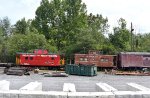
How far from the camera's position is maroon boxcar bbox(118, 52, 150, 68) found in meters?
70.6

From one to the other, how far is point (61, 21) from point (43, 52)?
35.2m

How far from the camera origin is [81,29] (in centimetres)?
10044

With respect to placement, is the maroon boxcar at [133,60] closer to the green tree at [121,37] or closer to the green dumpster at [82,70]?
the green dumpster at [82,70]

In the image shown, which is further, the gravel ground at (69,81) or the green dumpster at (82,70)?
the green dumpster at (82,70)

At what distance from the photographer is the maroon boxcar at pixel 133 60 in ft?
232

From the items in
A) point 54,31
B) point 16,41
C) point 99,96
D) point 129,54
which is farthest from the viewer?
point 54,31

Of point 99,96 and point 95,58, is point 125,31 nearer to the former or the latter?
point 95,58

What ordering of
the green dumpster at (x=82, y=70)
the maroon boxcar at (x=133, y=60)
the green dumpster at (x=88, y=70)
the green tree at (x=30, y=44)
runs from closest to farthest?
1. the green dumpster at (x=88, y=70)
2. the green dumpster at (x=82, y=70)
3. the maroon boxcar at (x=133, y=60)
4. the green tree at (x=30, y=44)

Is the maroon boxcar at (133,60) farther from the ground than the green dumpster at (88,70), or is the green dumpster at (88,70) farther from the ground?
the maroon boxcar at (133,60)

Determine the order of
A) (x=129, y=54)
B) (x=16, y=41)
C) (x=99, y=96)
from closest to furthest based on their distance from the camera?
(x=99, y=96) < (x=129, y=54) < (x=16, y=41)

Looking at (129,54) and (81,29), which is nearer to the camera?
(129,54)

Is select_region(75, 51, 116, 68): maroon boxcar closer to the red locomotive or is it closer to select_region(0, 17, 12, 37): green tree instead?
the red locomotive

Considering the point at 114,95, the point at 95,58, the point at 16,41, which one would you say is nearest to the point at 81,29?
the point at 16,41

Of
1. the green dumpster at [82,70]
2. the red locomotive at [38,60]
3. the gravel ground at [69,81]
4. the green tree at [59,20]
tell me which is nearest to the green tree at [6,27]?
the green tree at [59,20]
